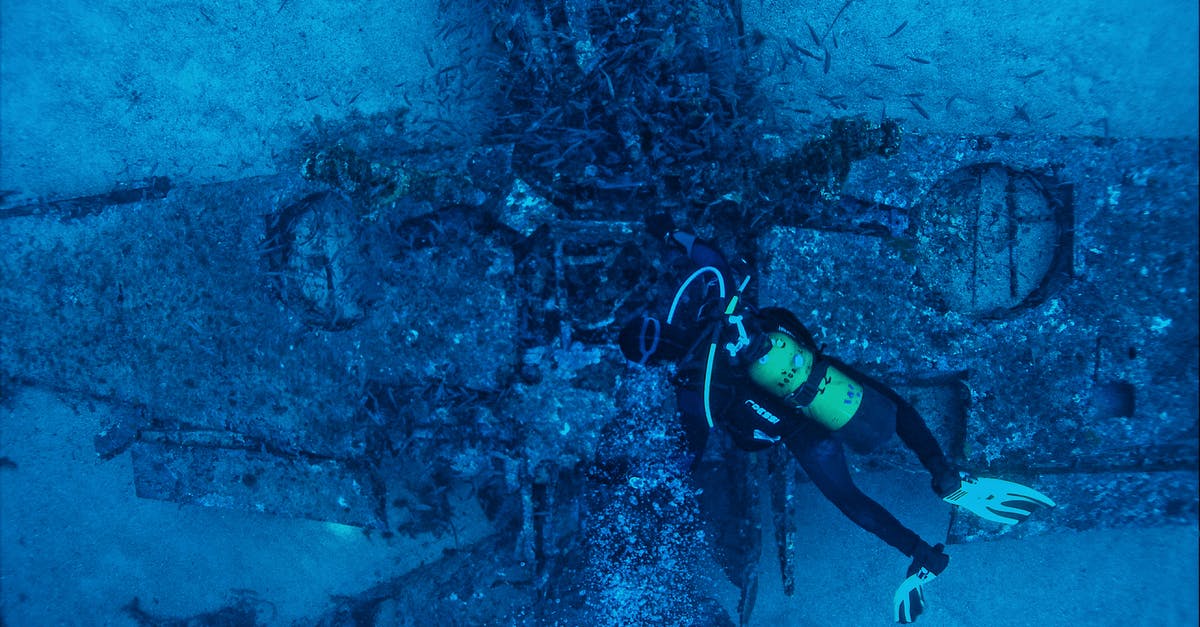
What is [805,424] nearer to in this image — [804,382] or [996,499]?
[804,382]

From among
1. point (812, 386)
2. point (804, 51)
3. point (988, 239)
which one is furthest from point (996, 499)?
point (804, 51)

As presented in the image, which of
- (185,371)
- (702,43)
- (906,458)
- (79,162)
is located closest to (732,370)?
(906,458)

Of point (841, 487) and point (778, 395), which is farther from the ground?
point (778, 395)

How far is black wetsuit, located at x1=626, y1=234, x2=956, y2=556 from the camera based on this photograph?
357cm

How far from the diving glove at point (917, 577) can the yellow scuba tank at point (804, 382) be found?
43.0 inches

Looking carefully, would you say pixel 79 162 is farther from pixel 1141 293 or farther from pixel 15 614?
pixel 1141 293

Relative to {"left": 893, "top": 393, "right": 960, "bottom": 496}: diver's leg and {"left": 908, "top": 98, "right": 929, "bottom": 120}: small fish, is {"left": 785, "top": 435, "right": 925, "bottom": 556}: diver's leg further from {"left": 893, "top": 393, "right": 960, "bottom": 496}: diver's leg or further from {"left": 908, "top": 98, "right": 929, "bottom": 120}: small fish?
{"left": 908, "top": 98, "right": 929, "bottom": 120}: small fish

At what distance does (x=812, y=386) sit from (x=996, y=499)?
1.64m

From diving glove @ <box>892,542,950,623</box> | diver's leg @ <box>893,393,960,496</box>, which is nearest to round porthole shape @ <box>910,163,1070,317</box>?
diver's leg @ <box>893,393,960,496</box>

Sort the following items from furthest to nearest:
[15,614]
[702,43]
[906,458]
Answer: [15,614]
[906,458]
[702,43]

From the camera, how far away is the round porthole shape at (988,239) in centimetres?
427

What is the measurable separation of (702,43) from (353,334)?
3.01 meters

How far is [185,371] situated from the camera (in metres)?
4.41

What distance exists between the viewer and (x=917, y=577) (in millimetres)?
4051
